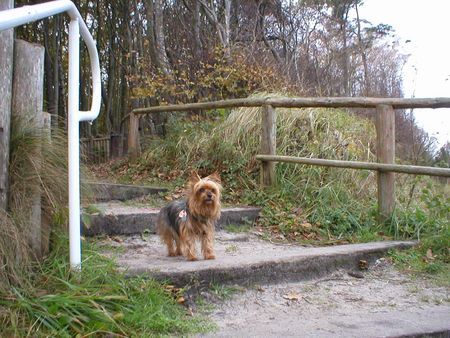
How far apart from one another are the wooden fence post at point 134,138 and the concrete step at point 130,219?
3152 millimetres

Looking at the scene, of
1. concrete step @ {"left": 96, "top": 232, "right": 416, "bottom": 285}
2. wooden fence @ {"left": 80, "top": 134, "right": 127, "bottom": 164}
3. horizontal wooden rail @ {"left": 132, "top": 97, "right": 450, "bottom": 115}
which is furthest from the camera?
wooden fence @ {"left": 80, "top": 134, "right": 127, "bottom": 164}

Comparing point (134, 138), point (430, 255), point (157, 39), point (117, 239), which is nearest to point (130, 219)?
point (117, 239)

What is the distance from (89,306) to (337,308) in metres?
1.74

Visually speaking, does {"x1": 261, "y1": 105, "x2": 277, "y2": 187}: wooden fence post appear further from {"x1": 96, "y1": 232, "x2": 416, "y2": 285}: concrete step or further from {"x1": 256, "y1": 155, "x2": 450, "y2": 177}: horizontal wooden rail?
{"x1": 96, "y1": 232, "x2": 416, "y2": 285}: concrete step

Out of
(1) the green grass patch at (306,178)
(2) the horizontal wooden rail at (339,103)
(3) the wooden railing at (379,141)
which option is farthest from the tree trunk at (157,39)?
(3) the wooden railing at (379,141)

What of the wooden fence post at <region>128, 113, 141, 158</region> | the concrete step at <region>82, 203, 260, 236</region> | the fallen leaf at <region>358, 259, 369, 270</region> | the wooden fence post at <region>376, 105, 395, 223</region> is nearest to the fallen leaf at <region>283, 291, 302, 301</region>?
the fallen leaf at <region>358, 259, 369, 270</region>

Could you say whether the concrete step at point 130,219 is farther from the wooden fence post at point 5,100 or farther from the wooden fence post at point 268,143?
the wooden fence post at point 5,100

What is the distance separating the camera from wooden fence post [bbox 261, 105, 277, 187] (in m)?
6.96

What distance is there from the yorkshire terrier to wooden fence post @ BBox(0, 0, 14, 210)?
5.71 ft

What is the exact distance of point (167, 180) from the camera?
792cm

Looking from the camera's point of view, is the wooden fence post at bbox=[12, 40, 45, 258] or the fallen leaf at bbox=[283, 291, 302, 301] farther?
the fallen leaf at bbox=[283, 291, 302, 301]

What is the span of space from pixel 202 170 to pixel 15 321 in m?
5.13

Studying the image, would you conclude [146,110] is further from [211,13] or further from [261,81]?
[211,13]

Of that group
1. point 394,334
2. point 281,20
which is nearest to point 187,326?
point 394,334
